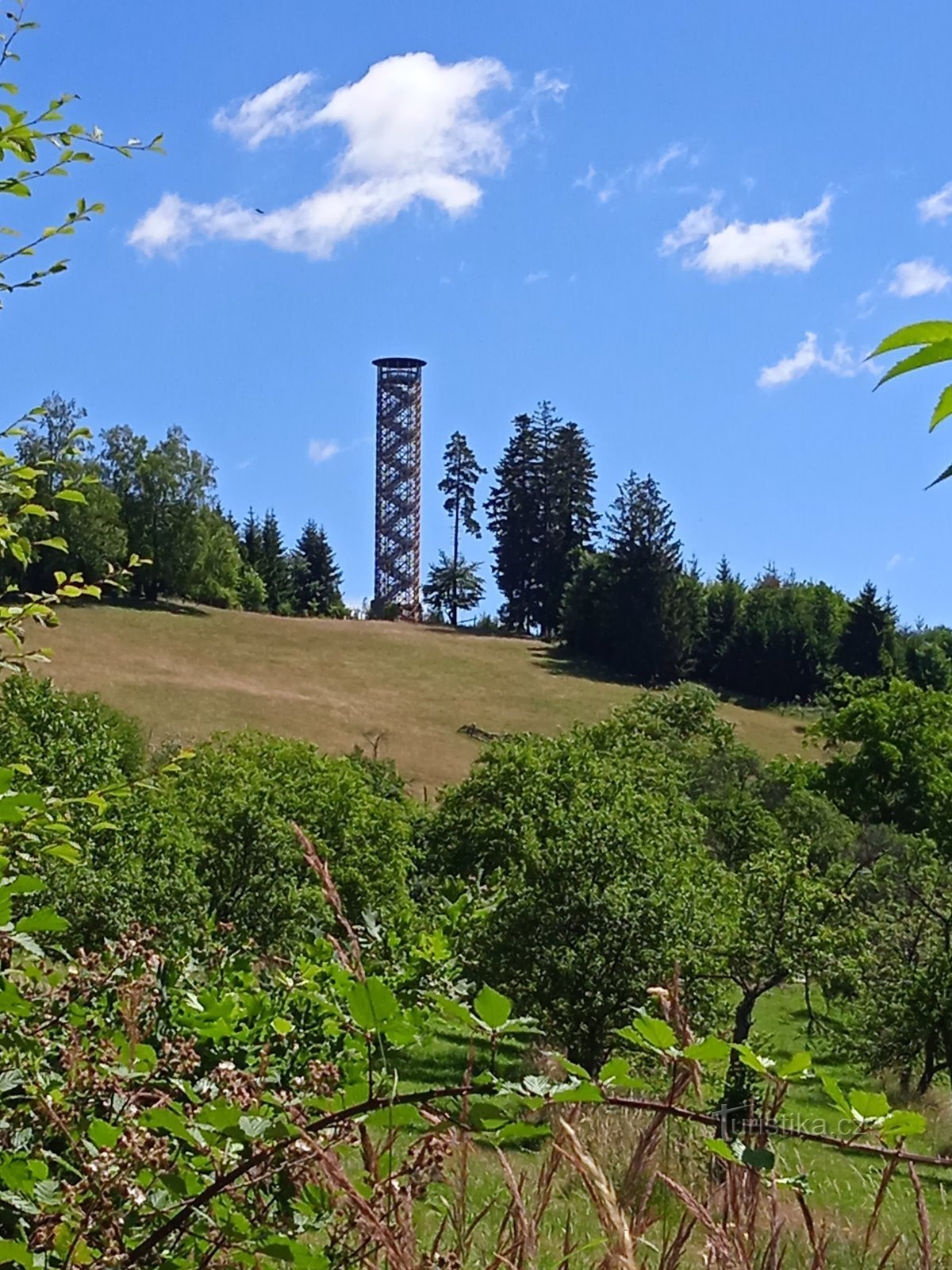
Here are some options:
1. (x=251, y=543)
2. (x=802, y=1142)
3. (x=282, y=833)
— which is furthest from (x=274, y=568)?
(x=802, y=1142)

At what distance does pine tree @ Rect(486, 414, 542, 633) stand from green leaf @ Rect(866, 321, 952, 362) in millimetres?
78019

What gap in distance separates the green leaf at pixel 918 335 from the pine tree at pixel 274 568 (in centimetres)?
7545

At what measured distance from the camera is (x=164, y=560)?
62781mm

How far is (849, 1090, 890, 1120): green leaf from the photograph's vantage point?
130 cm

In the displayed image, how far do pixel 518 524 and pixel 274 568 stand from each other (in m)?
16.3

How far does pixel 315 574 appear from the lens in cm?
8212

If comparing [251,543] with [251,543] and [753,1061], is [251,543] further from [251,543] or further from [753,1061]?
[753,1061]

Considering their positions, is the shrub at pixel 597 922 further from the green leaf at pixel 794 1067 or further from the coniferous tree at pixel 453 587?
the coniferous tree at pixel 453 587

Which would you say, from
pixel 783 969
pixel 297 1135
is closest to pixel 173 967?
pixel 297 1135

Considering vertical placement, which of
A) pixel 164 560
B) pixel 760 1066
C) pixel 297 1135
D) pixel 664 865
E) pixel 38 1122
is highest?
pixel 164 560

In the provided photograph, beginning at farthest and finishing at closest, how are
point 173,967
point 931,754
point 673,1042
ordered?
1. point 931,754
2. point 173,967
3. point 673,1042

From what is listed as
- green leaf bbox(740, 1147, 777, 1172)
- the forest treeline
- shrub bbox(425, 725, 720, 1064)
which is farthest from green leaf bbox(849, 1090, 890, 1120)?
the forest treeline

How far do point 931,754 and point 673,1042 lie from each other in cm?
4192

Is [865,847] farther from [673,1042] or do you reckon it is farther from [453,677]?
[673,1042]
